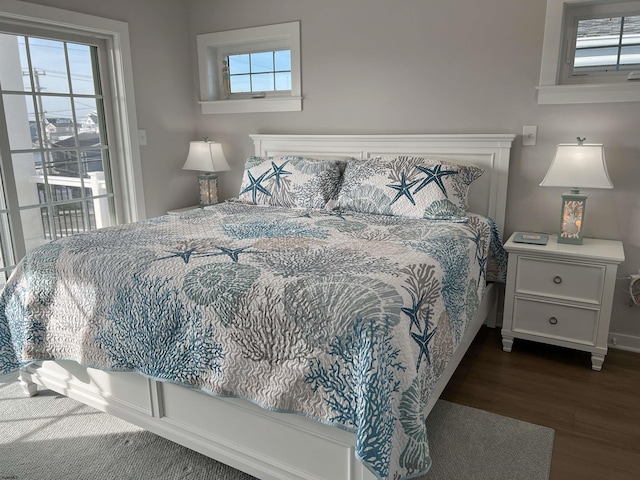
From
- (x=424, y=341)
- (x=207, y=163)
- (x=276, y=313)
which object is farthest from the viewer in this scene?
(x=207, y=163)

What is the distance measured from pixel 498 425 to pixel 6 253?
2.95m

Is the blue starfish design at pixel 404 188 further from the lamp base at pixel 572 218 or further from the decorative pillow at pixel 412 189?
the lamp base at pixel 572 218

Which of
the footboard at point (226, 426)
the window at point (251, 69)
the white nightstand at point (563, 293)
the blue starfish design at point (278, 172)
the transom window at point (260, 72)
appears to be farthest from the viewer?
the transom window at point (260, 72)

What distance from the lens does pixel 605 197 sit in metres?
2.72

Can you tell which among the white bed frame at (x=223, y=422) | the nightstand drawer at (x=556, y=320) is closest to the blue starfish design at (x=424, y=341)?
the white bed frame at (x=223, y=422)

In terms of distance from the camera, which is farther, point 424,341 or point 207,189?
point 207,189

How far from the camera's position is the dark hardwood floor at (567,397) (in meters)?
1.88

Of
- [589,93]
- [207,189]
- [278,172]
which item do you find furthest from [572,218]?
[207,189]

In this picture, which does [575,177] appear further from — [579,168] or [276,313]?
[276,313]

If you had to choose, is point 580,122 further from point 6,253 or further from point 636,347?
point 6,253

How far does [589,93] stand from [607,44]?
1.05 feet

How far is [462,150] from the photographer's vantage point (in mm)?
3020

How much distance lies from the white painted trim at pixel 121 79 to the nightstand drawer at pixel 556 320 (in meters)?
2.78

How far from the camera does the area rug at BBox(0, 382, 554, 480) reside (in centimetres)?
184
